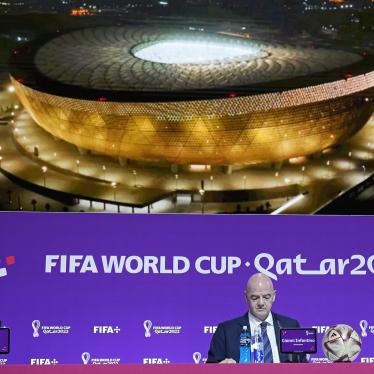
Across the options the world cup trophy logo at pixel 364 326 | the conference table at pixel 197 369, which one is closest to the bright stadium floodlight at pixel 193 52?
the world cup trophy logo at pixel 364 326

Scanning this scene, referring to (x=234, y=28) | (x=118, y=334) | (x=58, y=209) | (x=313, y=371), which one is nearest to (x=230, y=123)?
(x=234, y=28)

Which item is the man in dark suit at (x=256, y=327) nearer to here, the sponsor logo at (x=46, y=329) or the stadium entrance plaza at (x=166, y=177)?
the stadium entrance plaza at (x=166, y=177)

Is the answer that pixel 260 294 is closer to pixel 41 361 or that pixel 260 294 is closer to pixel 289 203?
pixel 289 203

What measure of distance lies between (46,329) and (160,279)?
73 centimetres

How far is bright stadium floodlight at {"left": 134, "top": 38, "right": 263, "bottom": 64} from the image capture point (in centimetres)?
404

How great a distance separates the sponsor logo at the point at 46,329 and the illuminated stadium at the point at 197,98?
1.15 m

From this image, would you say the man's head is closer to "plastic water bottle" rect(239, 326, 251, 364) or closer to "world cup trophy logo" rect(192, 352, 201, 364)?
"plastic water bottle" rect(239, 326, 251, 364)

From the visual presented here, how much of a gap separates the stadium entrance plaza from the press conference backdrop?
0.58ft

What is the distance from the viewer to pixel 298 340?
10.7 feet

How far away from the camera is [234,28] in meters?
3.89

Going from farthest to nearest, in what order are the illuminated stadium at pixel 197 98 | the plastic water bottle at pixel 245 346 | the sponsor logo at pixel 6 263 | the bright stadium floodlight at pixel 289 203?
the illuminated stadium at pixel 197 98 < the bright stadium floodlight at pixel 289 203 < the sponsor logo at pixel 6 263 < the plastic water bottle at pixel 245 346

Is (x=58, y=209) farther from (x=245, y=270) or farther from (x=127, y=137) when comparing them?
(x=245, y=270)

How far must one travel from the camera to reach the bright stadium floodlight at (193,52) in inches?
159

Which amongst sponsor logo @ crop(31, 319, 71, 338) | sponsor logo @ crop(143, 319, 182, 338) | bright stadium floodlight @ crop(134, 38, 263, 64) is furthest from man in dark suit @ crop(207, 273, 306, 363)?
bright stadium floodlight @ crop(134, 38, 263, 64)
